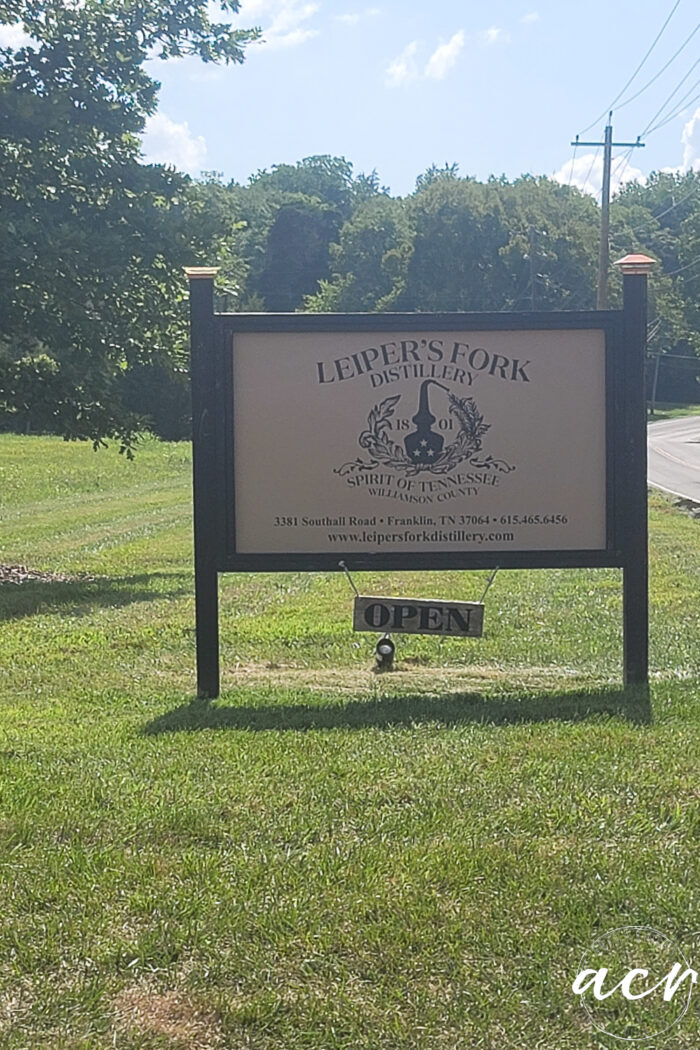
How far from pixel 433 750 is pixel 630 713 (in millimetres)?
1242

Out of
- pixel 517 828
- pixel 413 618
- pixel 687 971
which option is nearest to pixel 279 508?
pixel 413 618

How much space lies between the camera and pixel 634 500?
7094 mm

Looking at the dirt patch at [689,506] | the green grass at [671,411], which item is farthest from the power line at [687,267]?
the dirt patch at [689,506]

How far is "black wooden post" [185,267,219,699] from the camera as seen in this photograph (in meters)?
7.00

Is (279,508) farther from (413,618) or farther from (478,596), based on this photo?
(478,596)

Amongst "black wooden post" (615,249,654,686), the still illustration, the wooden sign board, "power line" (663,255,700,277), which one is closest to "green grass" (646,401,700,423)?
"power line" (663,255,700,277)

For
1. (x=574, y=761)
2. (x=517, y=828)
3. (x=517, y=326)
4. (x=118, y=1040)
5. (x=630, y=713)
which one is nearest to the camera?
(x=118, y=1040)

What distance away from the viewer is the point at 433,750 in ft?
18.3

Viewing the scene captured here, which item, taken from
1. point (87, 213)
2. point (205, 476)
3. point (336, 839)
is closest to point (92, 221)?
point (87, 213)

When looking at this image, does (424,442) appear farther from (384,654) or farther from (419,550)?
(384,654)

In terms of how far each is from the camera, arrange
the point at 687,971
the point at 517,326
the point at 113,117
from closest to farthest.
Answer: the point at 687,971 < the point at 517,326 < the point at 113,117

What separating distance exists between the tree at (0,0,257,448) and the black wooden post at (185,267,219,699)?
22.8 ft

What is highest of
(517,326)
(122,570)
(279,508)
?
(517,326)

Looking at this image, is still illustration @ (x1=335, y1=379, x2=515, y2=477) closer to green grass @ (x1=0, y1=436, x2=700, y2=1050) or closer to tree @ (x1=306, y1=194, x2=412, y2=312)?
green grass @ (x1=0, y1=436, x2=700, y2=1050)
